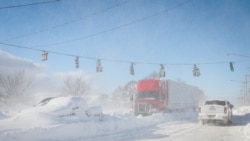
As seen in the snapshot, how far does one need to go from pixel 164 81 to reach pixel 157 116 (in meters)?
5.40

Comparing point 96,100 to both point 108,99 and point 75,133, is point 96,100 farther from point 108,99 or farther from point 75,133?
point 75,133

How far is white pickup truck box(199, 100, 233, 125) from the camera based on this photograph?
2114 cm

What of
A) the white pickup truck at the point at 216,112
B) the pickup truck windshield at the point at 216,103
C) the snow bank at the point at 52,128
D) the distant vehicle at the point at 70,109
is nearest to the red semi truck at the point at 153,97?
the pickup truck windshield at the point at 216,103

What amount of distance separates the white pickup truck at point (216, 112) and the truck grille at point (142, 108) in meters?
7.22

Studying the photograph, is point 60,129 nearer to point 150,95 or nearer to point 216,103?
point 216,103

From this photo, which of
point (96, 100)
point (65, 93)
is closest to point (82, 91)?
point (65, 93)

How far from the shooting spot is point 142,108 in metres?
28.8

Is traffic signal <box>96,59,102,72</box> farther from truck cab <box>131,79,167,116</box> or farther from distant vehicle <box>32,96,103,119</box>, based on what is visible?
distant vehicle <box>32,96,103,119</box>

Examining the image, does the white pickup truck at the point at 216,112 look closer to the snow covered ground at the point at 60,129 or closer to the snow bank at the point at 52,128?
the snow covered ground at the point at 60,129

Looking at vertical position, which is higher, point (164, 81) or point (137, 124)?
point (164, 81)

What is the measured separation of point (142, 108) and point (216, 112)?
8.81 m

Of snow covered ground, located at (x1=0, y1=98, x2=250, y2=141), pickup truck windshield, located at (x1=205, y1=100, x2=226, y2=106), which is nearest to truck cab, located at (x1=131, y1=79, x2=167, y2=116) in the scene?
pickup truck windshield, located at (x1=205, y1=100, x2=226, y2=106)

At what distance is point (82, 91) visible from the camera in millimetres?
85188

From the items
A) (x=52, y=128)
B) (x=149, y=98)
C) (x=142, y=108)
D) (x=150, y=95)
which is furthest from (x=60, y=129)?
(x=150, y=95)
